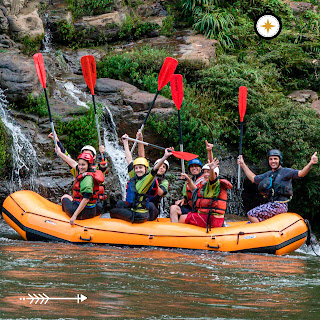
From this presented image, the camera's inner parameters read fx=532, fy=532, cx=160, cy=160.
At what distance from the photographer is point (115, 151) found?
10109 millimetres

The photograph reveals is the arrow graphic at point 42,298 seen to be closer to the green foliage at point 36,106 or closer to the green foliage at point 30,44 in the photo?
the green foliage at point 36,106

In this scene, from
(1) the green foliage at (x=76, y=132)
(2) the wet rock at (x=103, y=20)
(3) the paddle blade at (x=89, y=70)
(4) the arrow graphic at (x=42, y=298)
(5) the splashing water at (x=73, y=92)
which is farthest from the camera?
(2) the wet rock at (x=103, y=20)

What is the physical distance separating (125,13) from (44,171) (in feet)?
23.6

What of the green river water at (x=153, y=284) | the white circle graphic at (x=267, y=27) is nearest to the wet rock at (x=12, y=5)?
the white circle graphic at (x=267, y=27)

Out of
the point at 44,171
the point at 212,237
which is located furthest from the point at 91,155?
the point at 44,171

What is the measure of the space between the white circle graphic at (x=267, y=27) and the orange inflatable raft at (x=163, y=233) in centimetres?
906

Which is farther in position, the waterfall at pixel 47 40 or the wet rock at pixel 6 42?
the waterfall at pixel 47 40

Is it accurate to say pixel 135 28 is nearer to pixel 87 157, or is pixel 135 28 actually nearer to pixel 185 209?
pixel 185 209

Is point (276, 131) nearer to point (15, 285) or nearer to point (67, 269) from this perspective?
point (67, 269)

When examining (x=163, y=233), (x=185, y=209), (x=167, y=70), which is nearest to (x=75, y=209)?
(x=163, y=233)

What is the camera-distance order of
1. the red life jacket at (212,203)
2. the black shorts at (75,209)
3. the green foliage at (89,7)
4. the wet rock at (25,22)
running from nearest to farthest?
1. the red life jacket at (212,203)
2. the black shorts at (75,209)
3. the wet rock at (25,22)
4. the green foliage at (89,7)


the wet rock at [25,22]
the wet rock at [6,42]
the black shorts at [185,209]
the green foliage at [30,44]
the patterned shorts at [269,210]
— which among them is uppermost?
the wet rock at [25,22]

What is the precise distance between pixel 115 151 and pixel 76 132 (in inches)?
35.9

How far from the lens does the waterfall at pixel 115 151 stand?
9.66 m
